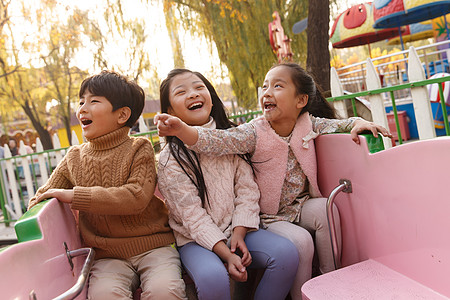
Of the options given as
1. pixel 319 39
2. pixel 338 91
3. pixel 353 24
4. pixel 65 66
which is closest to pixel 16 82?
pixel 65 66

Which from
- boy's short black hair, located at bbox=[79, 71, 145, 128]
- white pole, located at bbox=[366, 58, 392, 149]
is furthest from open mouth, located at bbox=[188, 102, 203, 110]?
white pole, located at bbox=[366, 58, 392, 149]

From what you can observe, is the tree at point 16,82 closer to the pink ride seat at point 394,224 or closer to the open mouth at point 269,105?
the open mouth at point 269,105

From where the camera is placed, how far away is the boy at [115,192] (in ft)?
4.72

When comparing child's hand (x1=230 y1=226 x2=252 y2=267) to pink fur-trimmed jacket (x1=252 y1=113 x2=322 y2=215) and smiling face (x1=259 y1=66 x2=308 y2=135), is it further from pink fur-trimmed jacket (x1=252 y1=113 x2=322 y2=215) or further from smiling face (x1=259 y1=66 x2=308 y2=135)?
smiling face (x1=259 y1=66 x2=308 y2=135)

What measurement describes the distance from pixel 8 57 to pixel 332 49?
382 inches

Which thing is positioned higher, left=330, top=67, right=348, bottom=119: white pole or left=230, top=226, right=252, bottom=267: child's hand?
left=330, top=67, right=348, bottom=119: white pole

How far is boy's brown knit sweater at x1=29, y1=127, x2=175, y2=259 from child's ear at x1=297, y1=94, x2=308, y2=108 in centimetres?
73

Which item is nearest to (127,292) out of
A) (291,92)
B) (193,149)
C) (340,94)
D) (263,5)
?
(193,149)

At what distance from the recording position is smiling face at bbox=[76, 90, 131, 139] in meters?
1.60

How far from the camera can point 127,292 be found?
4.53 ft

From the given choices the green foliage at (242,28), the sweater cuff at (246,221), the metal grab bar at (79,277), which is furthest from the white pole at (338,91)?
the green foliage at (242,28)

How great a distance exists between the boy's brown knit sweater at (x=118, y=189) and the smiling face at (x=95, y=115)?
0.03 meters

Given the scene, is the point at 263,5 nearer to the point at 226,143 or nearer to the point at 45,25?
the point at 226,143

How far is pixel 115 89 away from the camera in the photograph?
5.41 feet
